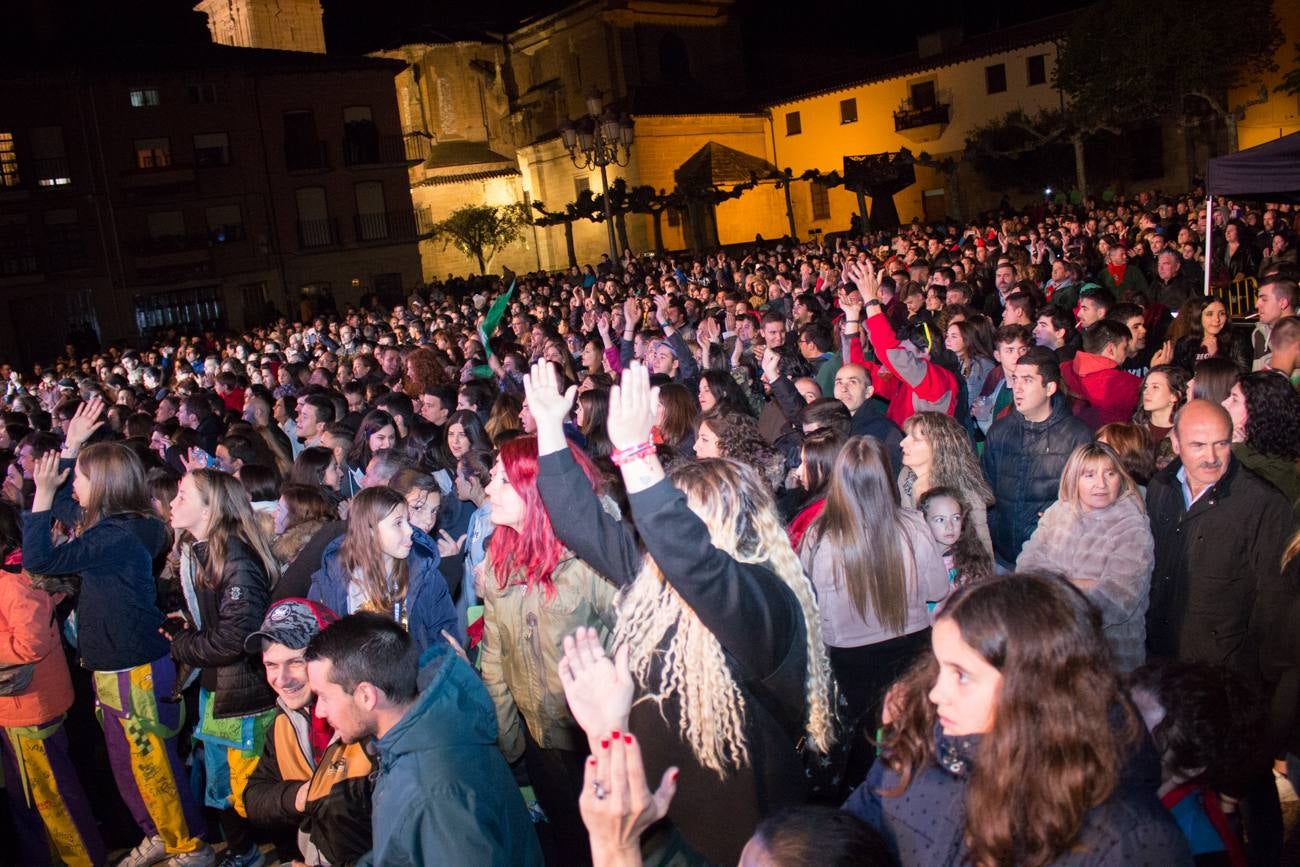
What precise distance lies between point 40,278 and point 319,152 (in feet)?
34.6

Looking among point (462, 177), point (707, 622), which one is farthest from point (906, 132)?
point (707, 622)

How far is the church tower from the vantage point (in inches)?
1652

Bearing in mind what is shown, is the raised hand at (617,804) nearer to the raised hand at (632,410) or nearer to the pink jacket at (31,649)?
the raised hand at (632,410)

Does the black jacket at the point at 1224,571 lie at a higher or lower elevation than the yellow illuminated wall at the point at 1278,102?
lower

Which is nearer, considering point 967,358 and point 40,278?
point 967,358

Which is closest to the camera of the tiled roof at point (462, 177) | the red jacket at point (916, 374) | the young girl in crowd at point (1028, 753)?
the young girl in crowd at point (1028, 753)

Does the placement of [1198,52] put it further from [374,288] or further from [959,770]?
[959,770]

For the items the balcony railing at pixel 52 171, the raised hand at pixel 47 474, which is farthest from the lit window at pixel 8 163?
the raised hand at pixel 47 474

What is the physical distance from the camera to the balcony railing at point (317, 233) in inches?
1443

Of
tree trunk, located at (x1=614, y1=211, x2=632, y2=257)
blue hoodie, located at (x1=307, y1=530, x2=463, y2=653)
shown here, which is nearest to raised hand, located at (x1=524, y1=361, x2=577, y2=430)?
blue hoodie, located at (x1=307, y1=530, x2=463, y2=653)

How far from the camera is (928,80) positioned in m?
39.4

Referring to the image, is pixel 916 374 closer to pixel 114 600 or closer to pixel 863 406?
pixel 863 406

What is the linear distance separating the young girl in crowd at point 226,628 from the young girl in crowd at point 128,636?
27cm

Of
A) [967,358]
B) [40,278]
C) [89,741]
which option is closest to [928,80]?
[40,278]
